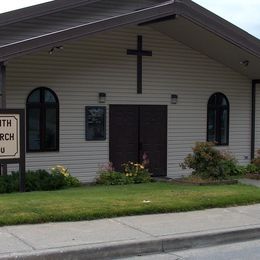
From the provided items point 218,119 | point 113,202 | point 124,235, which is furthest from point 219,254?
point 218,119

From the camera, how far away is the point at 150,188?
12.5m

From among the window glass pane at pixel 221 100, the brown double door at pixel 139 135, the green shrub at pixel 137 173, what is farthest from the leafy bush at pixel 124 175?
the window glass pane at pixel 221 100

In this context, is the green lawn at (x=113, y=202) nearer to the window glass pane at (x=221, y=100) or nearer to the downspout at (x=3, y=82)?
the downspout at (x=3, y=82)

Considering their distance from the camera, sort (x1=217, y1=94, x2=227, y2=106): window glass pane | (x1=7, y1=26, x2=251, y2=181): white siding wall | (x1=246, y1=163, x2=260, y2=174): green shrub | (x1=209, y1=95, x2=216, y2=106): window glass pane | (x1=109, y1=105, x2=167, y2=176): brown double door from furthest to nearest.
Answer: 1. (x1=217, y1=94, x2=227, y2=106): window glass pane
2. (x1=209, y1=95, x2=216, y2=106): window glass pane
3. (x1=246, y1=163, x2=260, y2=174): green shrub
4. (x1=109, y1=105, x2=167, y2=176): brown double door
5. (x1=7, y1=26, x2=251, y2=181): white siding wall

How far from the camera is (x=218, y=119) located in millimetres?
17719

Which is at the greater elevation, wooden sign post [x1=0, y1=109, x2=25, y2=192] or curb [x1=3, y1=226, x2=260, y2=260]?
wooden sign post [x1=0, y1=109, x2=25, y2=192]

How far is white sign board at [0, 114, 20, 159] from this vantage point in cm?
1066

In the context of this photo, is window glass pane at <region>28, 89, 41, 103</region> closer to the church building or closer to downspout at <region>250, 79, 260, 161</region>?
the church building

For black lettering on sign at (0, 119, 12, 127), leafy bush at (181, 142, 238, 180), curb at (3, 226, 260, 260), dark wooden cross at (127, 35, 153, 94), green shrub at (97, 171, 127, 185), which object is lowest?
curb at (3, 226, 260, 260)

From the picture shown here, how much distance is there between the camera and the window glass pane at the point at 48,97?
14.6 meters

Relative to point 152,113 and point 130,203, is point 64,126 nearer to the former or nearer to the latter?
point 152,113

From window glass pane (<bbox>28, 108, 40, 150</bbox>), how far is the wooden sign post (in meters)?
3.59

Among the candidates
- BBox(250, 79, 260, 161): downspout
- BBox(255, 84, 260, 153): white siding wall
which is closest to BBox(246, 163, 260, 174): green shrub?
BBox(250, 79, 260, 161): downspout

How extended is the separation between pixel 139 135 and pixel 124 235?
319 inches
